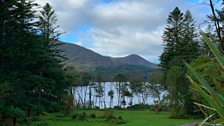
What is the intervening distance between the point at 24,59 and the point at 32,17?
11.0 ft

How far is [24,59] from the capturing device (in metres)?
24.6

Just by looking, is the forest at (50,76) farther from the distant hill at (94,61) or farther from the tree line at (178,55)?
the distant hill at (94,61)

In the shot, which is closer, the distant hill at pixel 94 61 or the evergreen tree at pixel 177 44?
the evergreen tree at pixel 177 44

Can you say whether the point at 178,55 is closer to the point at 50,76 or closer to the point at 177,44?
the point at 177,44

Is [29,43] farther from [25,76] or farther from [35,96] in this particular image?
[35,96]

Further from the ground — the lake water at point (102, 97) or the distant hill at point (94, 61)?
the distant hill at point (94, 61)

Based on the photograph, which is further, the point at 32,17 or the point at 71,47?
the point at 71,47

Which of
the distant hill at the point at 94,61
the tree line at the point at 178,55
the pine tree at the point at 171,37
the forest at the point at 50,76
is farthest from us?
the distant hill at the point at 94,61

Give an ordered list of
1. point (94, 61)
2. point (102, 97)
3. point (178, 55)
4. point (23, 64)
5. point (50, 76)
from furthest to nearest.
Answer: point (94, 61) → point (102, 97) → point (178, 55) → point (50, 76) → point (23, 64)

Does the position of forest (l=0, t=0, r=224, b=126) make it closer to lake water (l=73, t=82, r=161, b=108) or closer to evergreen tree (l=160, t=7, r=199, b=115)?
evergreen tree (l=160, t=7, r=199, b=115)

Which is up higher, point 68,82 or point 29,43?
point 29,43

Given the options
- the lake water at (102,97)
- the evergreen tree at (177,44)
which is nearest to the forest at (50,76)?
the evergreen tree at (177,44)

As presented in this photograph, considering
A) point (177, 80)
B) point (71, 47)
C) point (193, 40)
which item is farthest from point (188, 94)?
point (71, 47)

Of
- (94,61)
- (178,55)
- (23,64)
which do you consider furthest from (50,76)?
(94,61)
